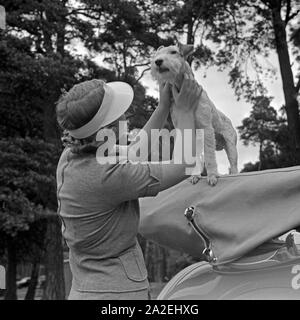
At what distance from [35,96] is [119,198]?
10.3m

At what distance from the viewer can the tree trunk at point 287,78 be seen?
9.80 metres

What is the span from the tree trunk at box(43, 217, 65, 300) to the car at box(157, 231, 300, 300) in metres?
8.86

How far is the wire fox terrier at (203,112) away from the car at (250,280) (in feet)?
1.66

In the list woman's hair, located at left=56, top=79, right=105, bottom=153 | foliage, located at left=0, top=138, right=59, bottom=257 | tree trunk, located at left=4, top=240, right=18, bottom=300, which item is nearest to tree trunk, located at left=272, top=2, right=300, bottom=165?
foliage, located at left=0, top=138, right=59, bottom=257

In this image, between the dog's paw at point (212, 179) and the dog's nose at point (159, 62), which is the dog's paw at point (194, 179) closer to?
the dog's paw at point (212, 179)

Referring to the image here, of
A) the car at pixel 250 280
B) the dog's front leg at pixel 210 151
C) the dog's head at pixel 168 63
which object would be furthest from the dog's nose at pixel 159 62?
the car at pixel 250 280

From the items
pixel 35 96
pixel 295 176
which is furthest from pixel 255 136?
pixel 295 176

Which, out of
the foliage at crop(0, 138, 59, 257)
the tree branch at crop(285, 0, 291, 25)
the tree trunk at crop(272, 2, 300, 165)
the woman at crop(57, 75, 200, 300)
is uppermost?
the tree branch at crop(285, 0, 291, 25)

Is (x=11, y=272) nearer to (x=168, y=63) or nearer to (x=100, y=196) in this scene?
(x=168, y=63)

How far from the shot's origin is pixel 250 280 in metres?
2.23

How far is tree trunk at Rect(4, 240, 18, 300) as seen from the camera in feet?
47.0

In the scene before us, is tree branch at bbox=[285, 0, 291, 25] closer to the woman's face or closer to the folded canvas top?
the folded canvas top

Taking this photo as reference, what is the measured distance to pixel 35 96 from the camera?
1173 cm
